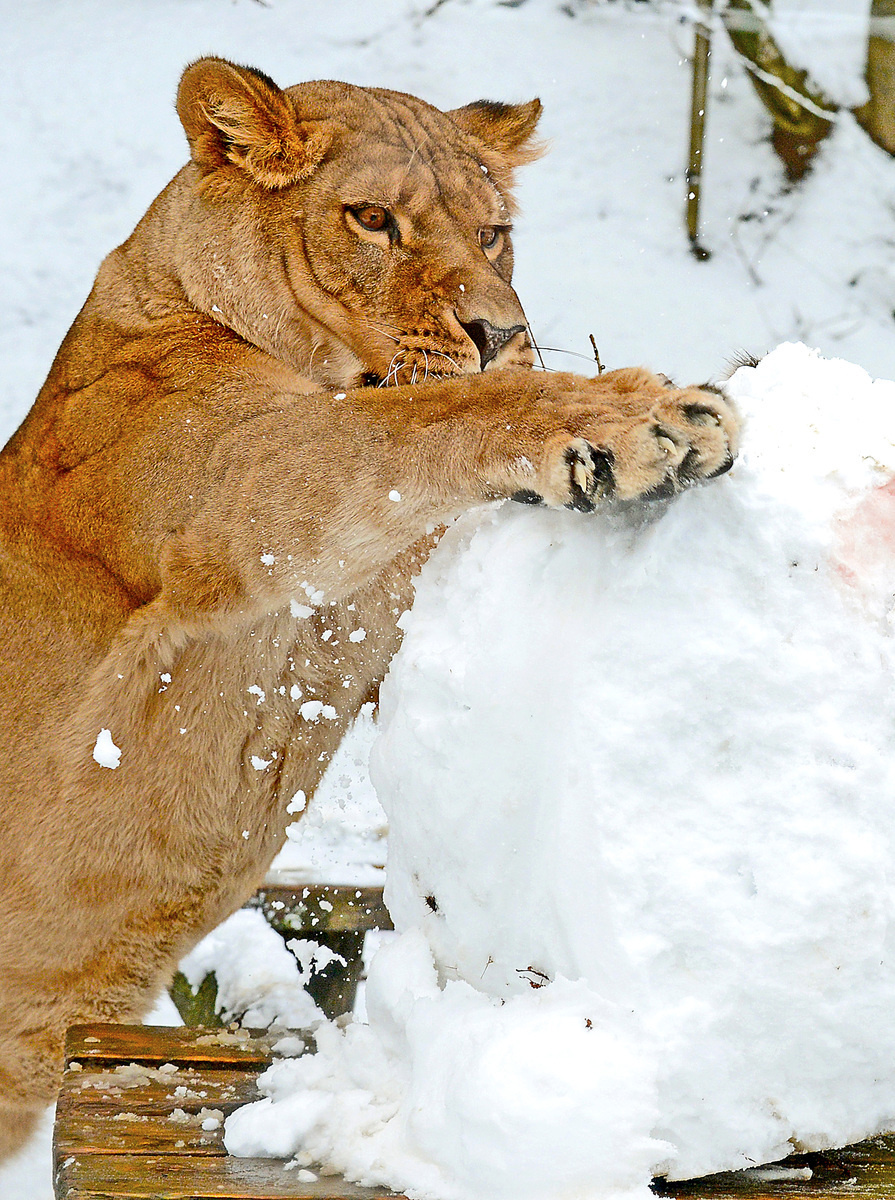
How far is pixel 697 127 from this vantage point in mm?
5207

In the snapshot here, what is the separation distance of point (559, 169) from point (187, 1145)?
420 centimetres

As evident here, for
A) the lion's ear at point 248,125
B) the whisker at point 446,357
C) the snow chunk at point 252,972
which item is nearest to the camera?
the whisker at point 446,357

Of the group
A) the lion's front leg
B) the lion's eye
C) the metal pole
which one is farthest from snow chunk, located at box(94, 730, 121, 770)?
the metal pole

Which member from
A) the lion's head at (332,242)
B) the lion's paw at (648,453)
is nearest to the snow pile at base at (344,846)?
the lion's head at (332,242)

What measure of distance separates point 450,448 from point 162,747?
3.16 ft

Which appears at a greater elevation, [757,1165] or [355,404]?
[355,404]

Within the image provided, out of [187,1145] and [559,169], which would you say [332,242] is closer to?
[187,1145]

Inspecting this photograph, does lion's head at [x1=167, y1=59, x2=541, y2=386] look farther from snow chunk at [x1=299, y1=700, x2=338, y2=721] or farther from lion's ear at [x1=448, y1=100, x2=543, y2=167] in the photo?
snow chunk at [x1=299, y1=700, x2=338, y2=721]

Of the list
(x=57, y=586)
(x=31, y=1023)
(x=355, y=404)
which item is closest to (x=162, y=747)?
(x=57, y=586)

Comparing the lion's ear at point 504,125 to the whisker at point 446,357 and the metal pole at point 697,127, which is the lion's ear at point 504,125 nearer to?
the whisker at point 446,357

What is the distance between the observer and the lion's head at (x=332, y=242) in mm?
2445

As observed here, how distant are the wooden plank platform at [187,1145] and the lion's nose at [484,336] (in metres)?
1.28

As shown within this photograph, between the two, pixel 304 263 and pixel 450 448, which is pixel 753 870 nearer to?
pixel 450 448

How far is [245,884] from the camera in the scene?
107 inches
